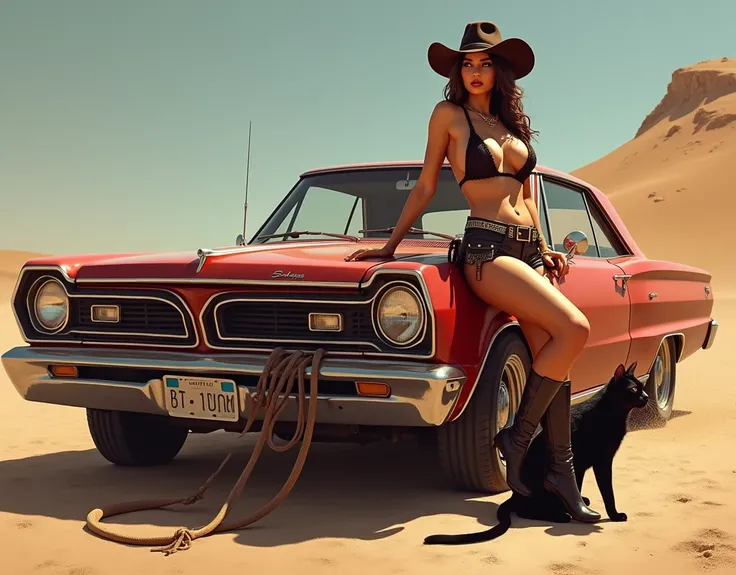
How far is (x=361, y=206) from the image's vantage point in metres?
5.65

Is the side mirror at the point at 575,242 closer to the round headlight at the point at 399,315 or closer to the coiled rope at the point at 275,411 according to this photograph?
the round headlight at the point at 399,315

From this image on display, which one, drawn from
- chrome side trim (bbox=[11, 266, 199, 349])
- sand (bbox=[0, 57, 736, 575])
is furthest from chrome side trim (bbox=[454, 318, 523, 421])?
chrome side trim (bbox=[11, 266, 199, 349])

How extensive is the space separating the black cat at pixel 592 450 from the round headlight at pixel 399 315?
0.79 metres

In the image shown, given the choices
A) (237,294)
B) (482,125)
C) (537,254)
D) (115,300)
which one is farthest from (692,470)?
(115,300)

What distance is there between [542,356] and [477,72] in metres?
1.29

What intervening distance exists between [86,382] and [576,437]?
7.50ft

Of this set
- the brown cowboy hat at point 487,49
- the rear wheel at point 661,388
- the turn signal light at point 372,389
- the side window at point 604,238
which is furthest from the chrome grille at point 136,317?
the rear wheel at point 661,388

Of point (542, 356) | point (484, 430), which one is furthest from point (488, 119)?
point (484, 430)

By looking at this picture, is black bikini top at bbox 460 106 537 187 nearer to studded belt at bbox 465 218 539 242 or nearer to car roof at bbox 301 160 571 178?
studded belt at bbox 465 218 539 242

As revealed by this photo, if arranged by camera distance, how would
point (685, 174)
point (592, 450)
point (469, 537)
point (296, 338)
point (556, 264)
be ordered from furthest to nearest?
1. point (685, 174)
2. point (556, 264)
3. point (592, 450)
4. point (296, 338)
5. point (469, 537)

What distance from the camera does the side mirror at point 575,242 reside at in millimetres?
5145

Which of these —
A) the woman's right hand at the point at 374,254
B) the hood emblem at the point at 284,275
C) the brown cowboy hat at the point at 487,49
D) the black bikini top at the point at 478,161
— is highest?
the brown cowboy hat at the point at 487,49

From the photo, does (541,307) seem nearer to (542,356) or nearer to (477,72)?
(542,356)

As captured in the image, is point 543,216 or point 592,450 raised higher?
point 543,216
